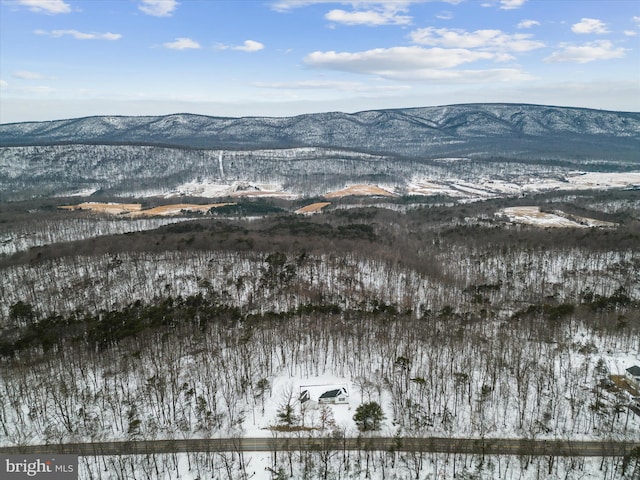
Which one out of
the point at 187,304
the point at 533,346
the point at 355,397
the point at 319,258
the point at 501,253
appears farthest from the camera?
the point at 501,253

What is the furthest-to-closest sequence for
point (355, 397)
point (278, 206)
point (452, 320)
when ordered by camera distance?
point (278, 206) < point (452, 320) < point (355, 397)

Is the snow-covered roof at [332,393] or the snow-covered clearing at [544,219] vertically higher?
the snow-covered clearing at [544,219]

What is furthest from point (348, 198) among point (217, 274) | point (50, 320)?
point (50, 320)

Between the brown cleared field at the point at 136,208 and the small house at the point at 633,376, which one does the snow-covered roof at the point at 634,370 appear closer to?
the small house at the point at 633,376

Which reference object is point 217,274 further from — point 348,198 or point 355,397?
point 348,198

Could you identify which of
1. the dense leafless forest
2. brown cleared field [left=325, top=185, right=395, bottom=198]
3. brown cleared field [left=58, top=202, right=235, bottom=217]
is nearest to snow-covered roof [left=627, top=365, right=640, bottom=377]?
the dense leafless forest

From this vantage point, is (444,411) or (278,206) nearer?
(444,411)

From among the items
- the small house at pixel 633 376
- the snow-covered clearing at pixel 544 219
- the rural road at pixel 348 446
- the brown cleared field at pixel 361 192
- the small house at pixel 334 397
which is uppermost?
the brown cleared field at pixel 361 192

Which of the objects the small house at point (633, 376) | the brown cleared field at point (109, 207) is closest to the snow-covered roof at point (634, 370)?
the small house at point (633, 376)
